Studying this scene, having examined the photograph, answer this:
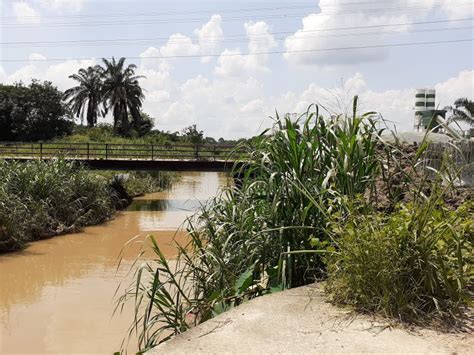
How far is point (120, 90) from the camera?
45.4 meters

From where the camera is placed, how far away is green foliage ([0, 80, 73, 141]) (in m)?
43.4

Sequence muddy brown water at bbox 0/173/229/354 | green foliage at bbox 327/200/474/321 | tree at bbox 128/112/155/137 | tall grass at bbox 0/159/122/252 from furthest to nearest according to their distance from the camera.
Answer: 1. tree at bbox 128/112/155/137
2. tall grass at bbox 0/159/122/252
3. muddy brown water at bbox 0/173/229/354
4. green foliage at bbox 327/200/474/321

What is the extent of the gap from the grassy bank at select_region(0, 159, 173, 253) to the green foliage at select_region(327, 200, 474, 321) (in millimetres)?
11716

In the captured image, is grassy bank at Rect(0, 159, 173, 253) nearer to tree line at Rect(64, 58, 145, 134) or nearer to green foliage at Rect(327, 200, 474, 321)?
green foliage at Rect(327, 200, 474, 321)

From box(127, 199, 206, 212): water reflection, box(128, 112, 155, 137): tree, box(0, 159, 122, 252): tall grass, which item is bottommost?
Answer: box(127, 199, 206, 212): water reflection

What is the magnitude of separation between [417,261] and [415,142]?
2694 mm

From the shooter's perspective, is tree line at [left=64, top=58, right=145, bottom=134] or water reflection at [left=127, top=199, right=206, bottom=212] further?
tree line at [left=64, top=58, right=145, bottom=134]

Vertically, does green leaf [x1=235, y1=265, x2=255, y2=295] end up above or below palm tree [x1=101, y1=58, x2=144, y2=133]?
below

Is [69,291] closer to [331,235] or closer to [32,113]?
[331,235]

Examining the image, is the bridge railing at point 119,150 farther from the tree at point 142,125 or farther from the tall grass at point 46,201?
the tree at point 142,125

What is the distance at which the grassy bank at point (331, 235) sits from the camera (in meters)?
2.94

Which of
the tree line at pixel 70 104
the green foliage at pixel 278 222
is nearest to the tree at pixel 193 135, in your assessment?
the tree line at pixel 70 104

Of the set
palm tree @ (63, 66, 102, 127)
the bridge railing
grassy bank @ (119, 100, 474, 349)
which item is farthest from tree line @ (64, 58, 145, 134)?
grassy bank @ (119, 100, 474, 349)

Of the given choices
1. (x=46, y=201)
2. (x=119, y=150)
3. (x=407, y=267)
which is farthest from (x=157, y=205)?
(x=407, y=267)
